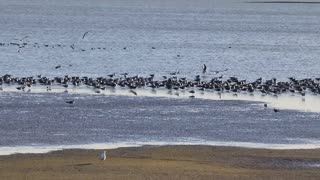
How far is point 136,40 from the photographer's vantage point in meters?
102

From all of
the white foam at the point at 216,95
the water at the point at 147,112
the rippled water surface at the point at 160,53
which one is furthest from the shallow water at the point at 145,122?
the rippled water surface at the point at 160,53

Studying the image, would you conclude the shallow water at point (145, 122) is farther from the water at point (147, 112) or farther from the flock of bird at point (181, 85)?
the flock of bird at point (181, 85)

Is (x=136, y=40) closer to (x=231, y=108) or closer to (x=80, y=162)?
(x=231, y=108)

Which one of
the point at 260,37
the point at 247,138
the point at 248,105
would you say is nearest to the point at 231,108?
the point at 248,105

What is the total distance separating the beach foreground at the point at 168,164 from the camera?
26719 millimetres

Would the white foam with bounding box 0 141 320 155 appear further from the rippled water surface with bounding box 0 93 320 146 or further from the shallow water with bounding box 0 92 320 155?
the rippled water surface with bounding box 0 93 320 146

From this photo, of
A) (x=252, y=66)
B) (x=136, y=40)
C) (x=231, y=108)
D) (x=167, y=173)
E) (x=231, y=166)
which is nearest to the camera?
(x=167, y=173)

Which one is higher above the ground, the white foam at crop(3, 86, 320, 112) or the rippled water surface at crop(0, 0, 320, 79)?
the rippled water surface at crop(0, 0, 320, 79)

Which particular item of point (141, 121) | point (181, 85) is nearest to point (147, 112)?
point (141, 121)

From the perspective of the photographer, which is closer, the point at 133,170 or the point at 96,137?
the point at 133,170

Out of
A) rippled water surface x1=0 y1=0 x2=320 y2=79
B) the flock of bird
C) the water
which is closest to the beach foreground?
the water

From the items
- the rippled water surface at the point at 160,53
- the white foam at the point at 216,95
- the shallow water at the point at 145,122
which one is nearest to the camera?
the shallow water at the point at 145,122

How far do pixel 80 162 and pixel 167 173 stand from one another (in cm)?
275

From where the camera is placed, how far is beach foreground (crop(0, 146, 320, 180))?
26719mm
